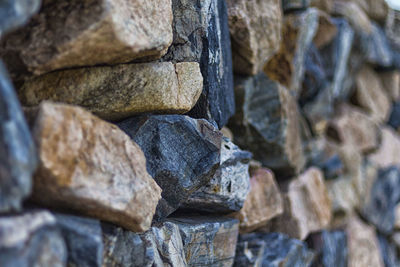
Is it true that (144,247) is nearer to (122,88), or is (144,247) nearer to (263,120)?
(122,88)

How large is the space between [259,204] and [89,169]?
1.20 metres

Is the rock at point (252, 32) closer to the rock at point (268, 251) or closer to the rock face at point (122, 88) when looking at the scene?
the rock face at point (122, 88)

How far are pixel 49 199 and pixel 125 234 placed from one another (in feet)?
0.85

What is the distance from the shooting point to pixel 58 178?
3.00 feet

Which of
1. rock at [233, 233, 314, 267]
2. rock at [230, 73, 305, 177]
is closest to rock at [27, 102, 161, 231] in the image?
rock at [233, 233, 314, 267]

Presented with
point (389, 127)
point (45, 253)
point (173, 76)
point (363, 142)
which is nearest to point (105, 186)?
point (45, 253)

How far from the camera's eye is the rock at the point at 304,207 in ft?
7.92

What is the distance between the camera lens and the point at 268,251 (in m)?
1.98

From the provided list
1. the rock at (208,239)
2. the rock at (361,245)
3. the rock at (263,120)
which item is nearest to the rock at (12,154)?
the rock at (208,239)

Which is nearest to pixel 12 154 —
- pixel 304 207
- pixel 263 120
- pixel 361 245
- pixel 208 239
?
pixel 208 239

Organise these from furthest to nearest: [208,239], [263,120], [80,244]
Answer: [263,120] → [208,239] → [80,244]

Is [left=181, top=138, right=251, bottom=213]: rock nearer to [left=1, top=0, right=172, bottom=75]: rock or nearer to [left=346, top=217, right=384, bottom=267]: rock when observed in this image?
[left=1, top=0, right=172, bottom=75]: rock

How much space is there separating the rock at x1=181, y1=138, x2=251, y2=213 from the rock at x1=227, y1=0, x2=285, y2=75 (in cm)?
51

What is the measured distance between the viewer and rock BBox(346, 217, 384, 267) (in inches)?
129
